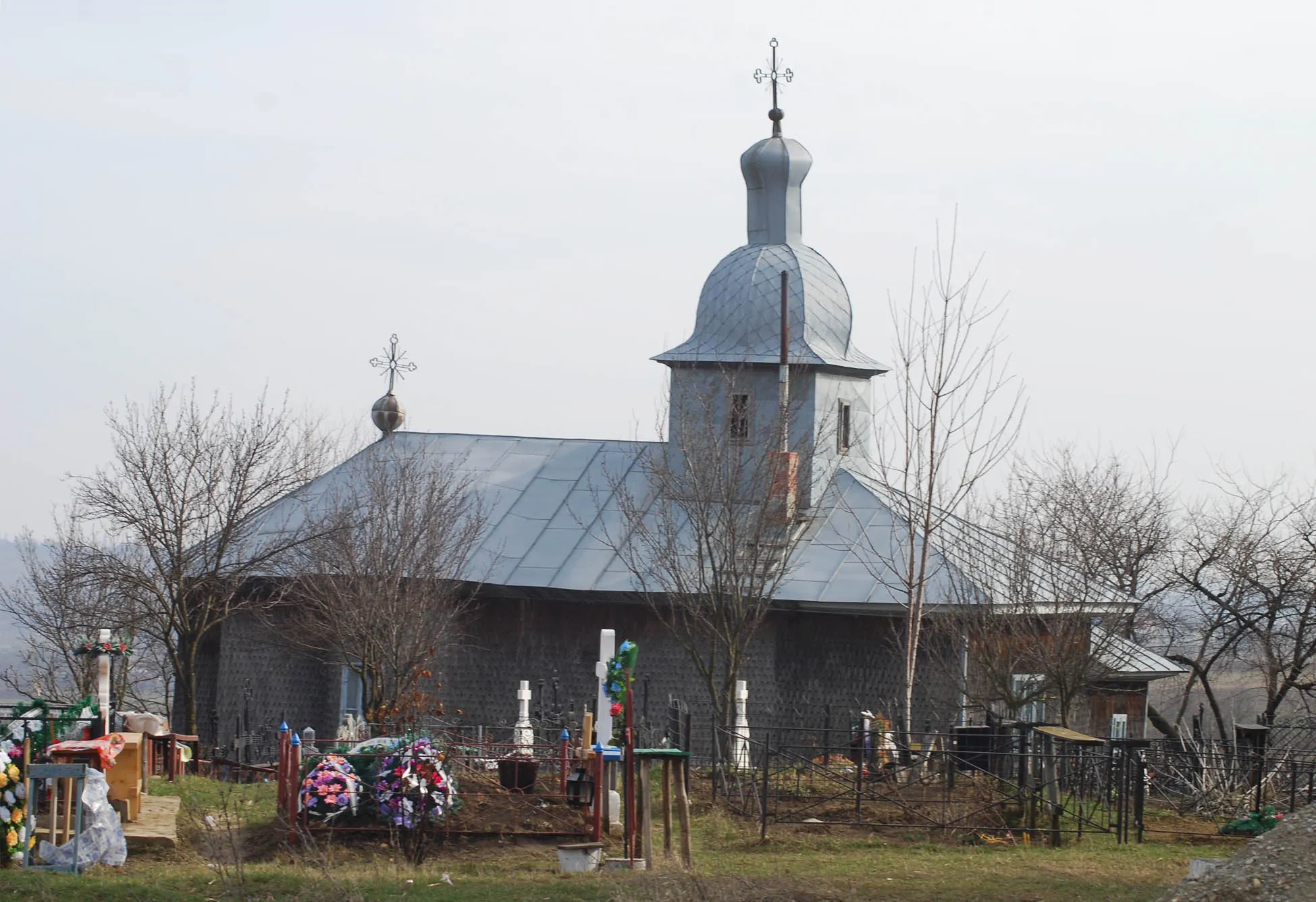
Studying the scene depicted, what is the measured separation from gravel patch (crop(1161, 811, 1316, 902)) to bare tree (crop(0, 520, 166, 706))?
18.4 m

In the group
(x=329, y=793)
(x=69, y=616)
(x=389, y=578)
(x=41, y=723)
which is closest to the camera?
(x=329, y=793)

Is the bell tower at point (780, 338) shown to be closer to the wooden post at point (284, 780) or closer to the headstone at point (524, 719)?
the headstone at point (524, 719)

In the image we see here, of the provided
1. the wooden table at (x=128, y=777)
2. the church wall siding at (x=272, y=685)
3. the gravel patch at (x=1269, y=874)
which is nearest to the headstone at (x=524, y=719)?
the church wall siding at (x=272, y=685)

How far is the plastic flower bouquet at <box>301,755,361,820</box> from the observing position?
1574cm

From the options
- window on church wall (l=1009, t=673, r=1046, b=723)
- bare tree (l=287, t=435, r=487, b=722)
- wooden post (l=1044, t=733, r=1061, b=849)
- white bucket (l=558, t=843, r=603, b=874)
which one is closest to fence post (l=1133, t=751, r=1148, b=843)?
wooden post (l=1044, t=733, r=1061, b=849)

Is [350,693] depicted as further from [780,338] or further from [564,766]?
[564,766]

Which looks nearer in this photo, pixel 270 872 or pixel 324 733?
pixel 270 872

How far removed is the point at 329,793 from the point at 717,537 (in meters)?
9.74

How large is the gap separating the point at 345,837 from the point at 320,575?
1163 cm

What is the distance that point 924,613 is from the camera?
25.1 meters

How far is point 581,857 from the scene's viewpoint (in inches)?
565

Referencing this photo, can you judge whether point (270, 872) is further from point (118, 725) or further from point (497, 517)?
point (497, 517)

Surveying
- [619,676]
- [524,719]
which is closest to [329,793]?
[619,676]

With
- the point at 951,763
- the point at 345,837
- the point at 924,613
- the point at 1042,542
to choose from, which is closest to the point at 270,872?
the point at 345,837
